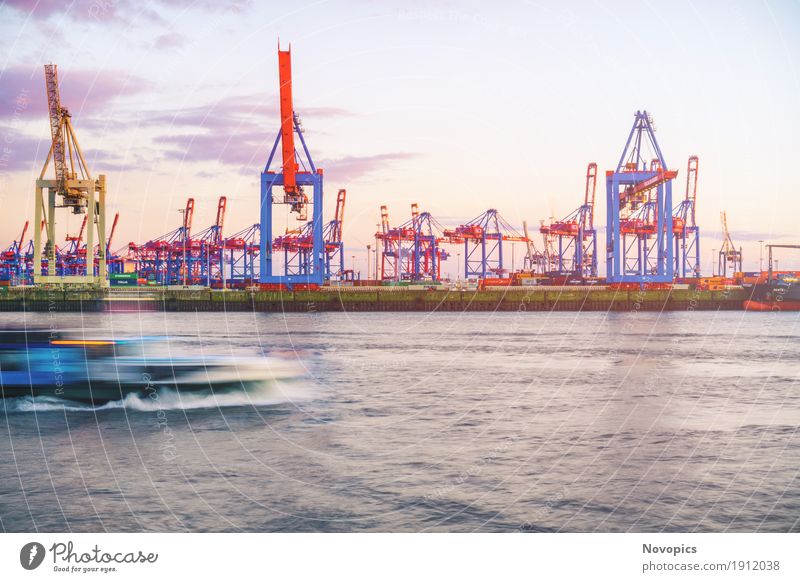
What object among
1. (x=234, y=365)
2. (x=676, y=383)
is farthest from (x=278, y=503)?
(x=676, y=383)

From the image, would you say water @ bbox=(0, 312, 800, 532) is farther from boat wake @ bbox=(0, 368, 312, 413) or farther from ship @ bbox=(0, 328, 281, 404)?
ship @ bbox=(0, 328, 281, 404)

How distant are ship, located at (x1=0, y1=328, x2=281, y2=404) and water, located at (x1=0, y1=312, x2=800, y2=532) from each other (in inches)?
34.5

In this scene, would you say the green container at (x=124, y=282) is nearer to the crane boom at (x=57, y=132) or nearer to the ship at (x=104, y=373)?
the crane boom at (x=57, y=132)

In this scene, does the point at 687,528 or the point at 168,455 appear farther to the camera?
Answer: the point at 168,455

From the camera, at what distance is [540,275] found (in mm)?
163125

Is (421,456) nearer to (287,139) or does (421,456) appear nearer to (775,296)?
(287,139)

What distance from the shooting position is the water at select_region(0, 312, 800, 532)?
14305mm

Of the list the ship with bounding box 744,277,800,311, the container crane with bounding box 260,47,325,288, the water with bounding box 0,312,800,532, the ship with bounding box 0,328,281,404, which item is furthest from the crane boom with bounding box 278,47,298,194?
the ship with bounding box 744,277,800,311

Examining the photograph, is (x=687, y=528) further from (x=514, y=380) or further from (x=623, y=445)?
(x=514, y=380)

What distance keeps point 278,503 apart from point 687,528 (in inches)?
288

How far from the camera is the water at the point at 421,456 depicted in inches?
563

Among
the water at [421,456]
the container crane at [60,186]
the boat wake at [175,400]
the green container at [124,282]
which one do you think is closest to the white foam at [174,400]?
the boat wake at [175,400]

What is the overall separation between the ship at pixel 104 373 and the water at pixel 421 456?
877 millimetres
